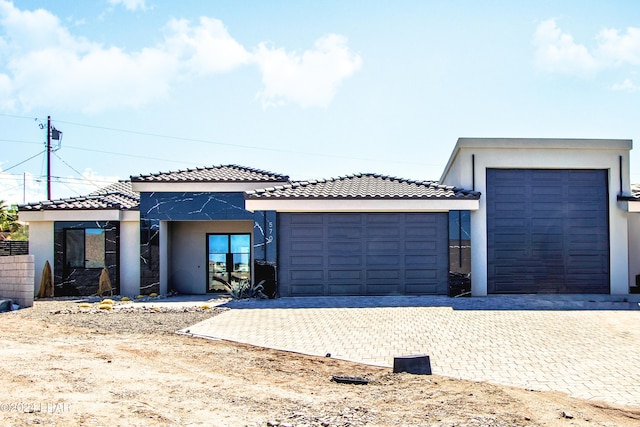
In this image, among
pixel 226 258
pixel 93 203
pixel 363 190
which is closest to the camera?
pixel 363 190

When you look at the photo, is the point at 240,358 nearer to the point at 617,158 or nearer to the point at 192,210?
the point at 192,210

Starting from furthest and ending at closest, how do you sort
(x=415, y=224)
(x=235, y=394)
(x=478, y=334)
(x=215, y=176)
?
1. (x=215, y=176)
2. (x=415, y=224)
3. (x=478, y=334)
4. (x=235, y=394)

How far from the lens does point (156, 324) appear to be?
463 inches

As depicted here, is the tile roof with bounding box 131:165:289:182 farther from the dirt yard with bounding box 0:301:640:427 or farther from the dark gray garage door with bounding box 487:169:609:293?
the dirt yard with bounding box 0:301:640:427

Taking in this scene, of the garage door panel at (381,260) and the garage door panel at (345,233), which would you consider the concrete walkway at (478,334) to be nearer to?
the garage door panel at (381,260)

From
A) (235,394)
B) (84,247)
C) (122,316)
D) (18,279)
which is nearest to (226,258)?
(84,247)

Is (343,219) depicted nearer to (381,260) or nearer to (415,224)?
(381,260)

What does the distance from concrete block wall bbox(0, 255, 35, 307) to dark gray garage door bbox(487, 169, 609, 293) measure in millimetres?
13801

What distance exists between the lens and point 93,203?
18688mm

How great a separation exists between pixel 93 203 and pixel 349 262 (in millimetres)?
9310

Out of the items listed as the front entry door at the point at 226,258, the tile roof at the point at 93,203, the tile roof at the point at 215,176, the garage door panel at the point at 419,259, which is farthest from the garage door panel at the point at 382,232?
the tile roof at the point at 93,203

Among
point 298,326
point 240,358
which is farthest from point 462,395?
point 298,326

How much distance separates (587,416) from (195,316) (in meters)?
9.46

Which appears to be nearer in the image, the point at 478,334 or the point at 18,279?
the point at 478,334
